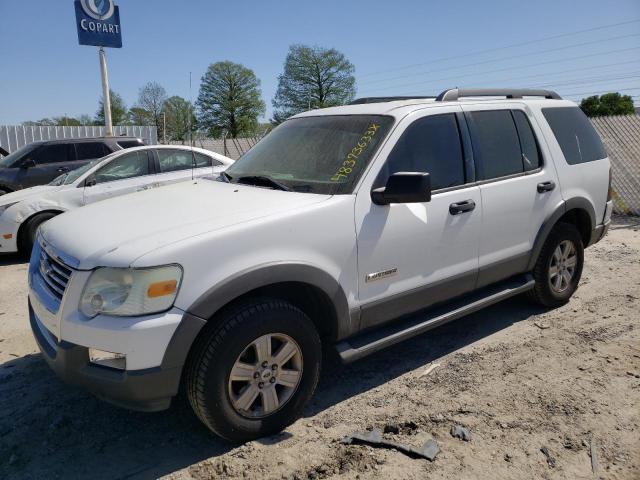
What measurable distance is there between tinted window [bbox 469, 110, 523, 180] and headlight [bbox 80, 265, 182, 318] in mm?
2479

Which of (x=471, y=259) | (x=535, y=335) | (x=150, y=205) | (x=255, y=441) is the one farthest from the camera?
(x=535, y=335)

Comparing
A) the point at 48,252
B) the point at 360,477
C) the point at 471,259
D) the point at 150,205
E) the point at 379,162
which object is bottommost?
the point at 360,477

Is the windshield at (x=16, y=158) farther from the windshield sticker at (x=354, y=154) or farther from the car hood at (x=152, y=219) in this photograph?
the windshield sticker at (x=354, y=154)

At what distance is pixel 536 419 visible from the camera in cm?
307

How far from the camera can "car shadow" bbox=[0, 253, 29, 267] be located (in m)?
7.46

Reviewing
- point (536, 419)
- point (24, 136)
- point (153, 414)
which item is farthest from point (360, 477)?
point (24, 136)

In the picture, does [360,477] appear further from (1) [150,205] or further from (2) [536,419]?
(1) [150,205]

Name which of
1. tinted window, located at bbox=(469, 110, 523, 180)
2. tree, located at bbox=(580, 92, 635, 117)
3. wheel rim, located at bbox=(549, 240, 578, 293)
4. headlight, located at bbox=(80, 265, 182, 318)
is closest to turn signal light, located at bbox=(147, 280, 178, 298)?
headlight, located at bbox=(80, 265, 182, 318)

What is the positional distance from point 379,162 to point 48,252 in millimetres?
2044

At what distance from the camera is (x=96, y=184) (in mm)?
7598

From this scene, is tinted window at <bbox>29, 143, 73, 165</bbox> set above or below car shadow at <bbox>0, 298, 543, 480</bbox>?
above

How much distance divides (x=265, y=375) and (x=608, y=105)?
2151 inches

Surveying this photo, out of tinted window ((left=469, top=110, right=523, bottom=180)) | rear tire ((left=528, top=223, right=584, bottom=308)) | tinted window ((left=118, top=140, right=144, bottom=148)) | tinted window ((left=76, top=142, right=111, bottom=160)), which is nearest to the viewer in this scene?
tinted window ((left=469, top=110, right=523, bottom=180))

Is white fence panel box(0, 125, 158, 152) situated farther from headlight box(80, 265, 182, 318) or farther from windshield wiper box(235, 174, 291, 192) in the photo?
headlight box(80, 265, 182, 318)
